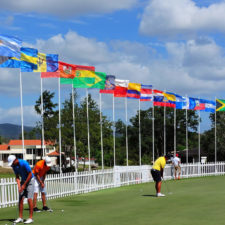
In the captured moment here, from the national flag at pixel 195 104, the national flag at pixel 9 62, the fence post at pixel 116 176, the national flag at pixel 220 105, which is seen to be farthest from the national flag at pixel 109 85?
the national flag at pixel 220 105

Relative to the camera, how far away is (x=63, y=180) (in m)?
20.0

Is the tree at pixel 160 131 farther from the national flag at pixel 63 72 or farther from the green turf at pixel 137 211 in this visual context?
the green turf at pixel 137 211

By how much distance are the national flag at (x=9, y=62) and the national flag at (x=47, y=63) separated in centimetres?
173

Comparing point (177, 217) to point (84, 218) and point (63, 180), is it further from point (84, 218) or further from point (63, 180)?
point (63, 180)

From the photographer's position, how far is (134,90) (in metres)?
32.8

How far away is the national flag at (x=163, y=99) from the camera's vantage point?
3541cm

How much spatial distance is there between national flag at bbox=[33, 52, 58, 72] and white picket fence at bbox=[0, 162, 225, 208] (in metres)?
5.19

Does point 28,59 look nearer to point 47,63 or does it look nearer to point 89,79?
point 47,63

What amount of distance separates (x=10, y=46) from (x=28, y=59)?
1.71m

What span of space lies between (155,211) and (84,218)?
2092 mm

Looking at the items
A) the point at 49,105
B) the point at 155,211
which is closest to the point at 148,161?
the point at 49,105

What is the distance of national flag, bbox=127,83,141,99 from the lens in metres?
32.4

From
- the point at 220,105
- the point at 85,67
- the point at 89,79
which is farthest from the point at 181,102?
the point at 85,67

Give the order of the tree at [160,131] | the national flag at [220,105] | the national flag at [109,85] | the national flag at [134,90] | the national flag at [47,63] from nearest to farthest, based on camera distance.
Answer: the national flag at [47,63], the national flag at [109,85], the national flag at [134,90], the national flag at [220,105], the tree at [160,131]
